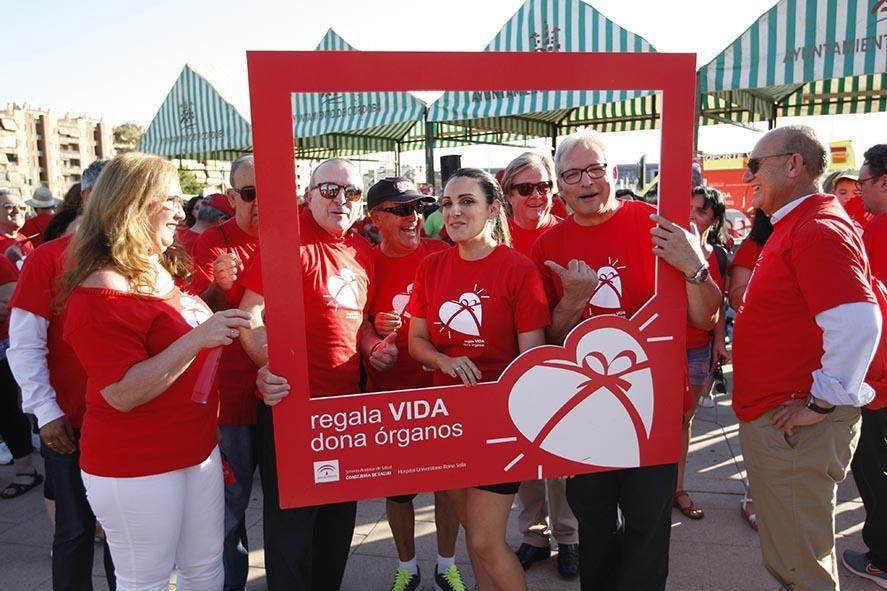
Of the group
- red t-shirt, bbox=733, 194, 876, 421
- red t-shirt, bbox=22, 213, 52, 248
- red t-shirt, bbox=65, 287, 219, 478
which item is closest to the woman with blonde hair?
red t-shirt, bbox=65, 287, 219, 478

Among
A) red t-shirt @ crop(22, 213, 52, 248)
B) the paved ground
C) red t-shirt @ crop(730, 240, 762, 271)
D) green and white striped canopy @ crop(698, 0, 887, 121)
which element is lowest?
the paved ground

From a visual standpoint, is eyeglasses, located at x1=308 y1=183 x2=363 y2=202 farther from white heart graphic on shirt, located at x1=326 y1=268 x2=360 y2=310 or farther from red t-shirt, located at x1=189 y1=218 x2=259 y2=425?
red t-shirt, located at x1=189 y1=218 x2=259 y2=425

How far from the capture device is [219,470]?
208cm

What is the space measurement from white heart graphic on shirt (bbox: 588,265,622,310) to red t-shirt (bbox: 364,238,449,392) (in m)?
0.78

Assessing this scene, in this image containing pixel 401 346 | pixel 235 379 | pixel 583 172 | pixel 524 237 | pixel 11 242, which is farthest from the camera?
pixel 11 242

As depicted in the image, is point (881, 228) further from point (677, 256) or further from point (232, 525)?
point (232, 525)

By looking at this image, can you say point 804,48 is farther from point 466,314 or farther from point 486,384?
point 486,384

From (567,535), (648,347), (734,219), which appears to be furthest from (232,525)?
(734,219)

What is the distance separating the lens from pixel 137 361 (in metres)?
1.73

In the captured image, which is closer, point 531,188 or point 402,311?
point 402,311

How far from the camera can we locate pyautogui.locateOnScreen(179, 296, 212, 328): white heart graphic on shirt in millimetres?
1917

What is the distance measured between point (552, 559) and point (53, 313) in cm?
270

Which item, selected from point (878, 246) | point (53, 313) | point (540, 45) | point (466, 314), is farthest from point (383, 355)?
point (540, 45)

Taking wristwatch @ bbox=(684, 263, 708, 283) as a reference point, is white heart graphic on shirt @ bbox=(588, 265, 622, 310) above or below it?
below
